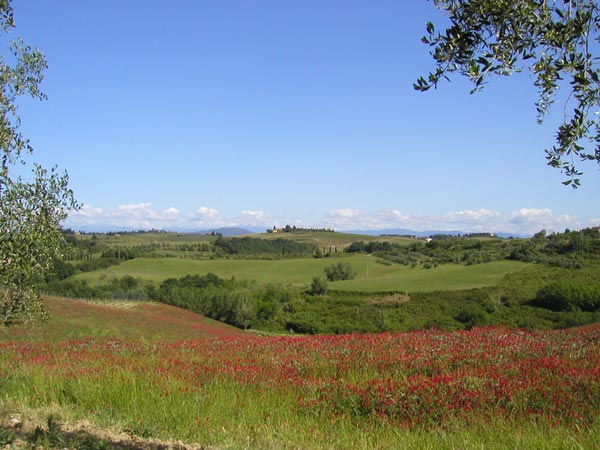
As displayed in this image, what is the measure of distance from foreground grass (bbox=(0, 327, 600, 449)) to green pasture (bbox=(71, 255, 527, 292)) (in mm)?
80797

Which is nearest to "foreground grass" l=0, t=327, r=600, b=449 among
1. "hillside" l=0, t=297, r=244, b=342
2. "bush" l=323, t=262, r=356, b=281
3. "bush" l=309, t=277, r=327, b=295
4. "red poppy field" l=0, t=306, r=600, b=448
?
"red poppy field" l=0, t=306, r=600, b=448

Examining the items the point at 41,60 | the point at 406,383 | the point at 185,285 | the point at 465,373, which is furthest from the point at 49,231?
the point at 185,285

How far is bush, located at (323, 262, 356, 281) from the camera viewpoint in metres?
121

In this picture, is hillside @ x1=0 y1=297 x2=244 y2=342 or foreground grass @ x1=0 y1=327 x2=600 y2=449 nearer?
foreground grass @ x1=0 y1=327 x2=600 y2=449

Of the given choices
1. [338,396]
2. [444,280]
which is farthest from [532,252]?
[338,396]

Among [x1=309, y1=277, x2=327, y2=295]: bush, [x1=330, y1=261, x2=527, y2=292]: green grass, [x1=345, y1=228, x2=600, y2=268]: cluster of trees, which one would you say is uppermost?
[x1=345, y1=228, x2=600, y2=268]: cluster of trees

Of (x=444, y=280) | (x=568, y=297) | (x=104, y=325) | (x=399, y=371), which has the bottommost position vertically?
(x=444, y=280)

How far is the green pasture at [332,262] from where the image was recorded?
9206cm

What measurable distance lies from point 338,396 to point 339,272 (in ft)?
376

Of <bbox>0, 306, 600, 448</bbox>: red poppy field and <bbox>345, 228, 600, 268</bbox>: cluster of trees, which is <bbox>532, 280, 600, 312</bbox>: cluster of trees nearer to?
<bbox>345, 228, 600, 268</bbox>: cluster of trees

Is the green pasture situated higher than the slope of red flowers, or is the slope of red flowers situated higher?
the slope of red flowers

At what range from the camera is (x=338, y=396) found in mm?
7602

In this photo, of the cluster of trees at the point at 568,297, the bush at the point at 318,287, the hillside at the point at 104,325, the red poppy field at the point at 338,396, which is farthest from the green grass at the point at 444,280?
the red poppy field at the point at 338,396

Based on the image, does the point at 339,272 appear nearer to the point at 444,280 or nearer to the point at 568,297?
the point at 444,280
